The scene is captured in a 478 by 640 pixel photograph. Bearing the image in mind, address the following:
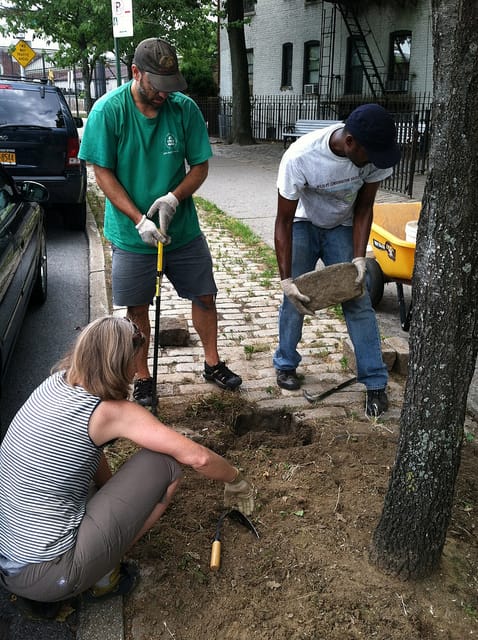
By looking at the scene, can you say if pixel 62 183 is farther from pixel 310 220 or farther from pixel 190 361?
pixel 310 220

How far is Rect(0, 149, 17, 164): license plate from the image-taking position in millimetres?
8461

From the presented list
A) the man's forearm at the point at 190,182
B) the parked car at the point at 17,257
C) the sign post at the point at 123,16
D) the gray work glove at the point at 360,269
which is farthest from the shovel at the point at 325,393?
the sign post at the point at 123,16

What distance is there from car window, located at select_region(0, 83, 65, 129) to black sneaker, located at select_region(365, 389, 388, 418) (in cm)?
643

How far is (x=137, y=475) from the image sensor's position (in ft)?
8.17

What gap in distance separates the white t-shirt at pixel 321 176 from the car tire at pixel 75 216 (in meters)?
5.95

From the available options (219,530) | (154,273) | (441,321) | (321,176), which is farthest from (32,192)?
(441,321)

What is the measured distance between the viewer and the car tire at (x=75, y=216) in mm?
9219

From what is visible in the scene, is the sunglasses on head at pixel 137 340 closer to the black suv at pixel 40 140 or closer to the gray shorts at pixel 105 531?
the gray shorts at pixel 105 531

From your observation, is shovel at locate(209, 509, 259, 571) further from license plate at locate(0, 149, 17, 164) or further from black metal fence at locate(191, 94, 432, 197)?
black metal fence at locate(191, 94, 432, 197)

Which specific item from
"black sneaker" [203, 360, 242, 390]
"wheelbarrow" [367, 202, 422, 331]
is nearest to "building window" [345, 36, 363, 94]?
"wheelbarrow" [367, 202, 422, 331]

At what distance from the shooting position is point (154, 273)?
4094mm

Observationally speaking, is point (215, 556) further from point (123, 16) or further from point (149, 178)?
point (123, 16)

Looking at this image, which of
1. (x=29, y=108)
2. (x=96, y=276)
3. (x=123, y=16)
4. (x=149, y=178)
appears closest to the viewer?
(x=149, y=178)

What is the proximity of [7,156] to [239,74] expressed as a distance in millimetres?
15185
